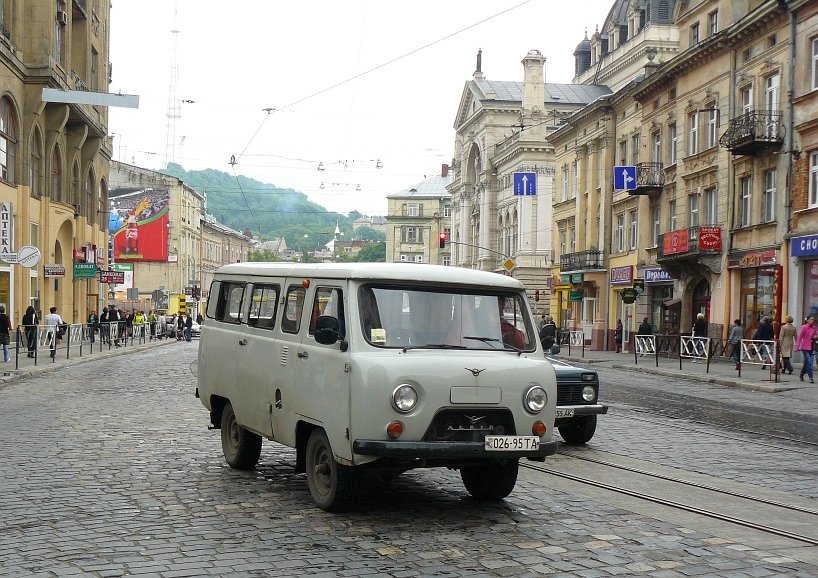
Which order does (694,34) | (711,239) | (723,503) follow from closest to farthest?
(723,503)
(711,239)
(694,34)

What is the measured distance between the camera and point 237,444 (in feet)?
34.6

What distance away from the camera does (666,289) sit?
→ 45156 millimetres

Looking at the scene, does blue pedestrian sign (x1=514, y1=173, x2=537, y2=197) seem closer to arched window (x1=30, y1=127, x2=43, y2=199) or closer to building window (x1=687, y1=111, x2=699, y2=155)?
building window (x1=687, y1=111, x2=699, y2=155)

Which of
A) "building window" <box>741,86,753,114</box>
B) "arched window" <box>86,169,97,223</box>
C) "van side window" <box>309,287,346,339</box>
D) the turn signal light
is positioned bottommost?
the turn signal light

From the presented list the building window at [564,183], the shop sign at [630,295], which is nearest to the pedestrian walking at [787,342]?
the shop sign at [630,295]

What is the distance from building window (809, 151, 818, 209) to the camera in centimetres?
3231

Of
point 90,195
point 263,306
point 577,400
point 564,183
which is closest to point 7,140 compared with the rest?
point 90,195

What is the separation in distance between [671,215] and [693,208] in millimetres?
2636

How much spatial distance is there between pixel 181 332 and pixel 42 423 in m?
49.8

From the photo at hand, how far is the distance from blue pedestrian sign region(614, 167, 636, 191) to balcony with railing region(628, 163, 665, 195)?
23 centimetres

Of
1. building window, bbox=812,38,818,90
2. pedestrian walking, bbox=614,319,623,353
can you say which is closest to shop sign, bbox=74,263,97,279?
pedestrian walking, bbox=614,319,623,353

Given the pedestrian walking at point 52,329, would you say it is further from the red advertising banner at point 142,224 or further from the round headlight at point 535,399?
the red advertising banner at point 142,224

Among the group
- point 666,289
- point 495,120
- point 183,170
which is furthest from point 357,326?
point 183,170

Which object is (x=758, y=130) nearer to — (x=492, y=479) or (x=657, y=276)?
(x=657, y=276)
